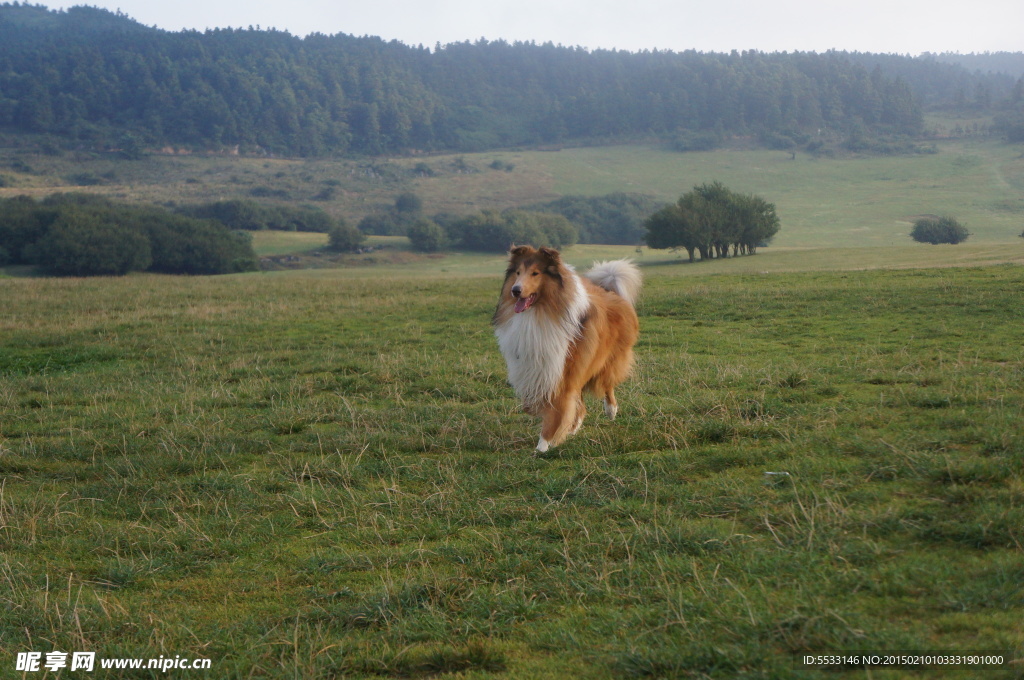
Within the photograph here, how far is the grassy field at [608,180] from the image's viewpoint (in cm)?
10638

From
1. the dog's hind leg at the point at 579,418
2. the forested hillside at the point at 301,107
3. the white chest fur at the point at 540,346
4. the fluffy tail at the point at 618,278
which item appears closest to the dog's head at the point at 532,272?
the white chest fur at the point at 540,346

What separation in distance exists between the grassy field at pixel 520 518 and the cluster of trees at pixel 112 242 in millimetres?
55259

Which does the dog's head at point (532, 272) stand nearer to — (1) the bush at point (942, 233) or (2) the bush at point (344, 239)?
(1) the bush at point (942, 233)

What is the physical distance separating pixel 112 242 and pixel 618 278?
63.2 metres

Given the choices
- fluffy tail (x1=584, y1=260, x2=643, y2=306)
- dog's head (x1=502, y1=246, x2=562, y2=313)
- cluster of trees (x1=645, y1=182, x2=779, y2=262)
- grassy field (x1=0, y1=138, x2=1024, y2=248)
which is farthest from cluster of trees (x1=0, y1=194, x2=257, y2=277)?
dog's head (x1=502, y1=246, x2=562, y2=313)

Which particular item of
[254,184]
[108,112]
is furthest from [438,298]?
[108,112]

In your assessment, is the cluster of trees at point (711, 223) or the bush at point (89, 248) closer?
the bush at point (89, 248)

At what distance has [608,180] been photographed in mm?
146875

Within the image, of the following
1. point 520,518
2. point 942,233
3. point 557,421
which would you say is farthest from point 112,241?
point 942,233

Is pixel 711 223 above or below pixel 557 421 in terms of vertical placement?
above

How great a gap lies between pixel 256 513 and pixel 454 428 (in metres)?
2.93

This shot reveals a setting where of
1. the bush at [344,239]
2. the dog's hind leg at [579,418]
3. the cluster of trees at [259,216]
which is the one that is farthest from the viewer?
the cluster of trees at [259,216]

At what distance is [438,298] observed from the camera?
1086 inches

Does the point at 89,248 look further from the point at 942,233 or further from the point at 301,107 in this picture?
the point at 301,107
